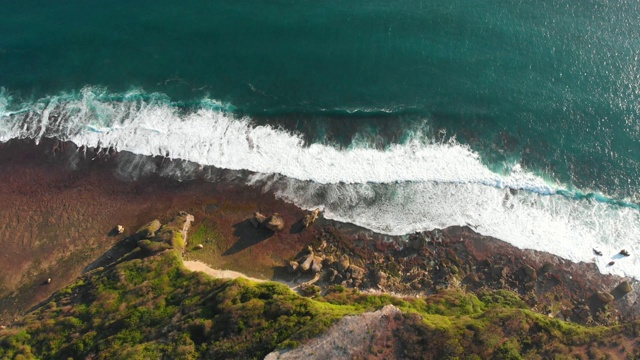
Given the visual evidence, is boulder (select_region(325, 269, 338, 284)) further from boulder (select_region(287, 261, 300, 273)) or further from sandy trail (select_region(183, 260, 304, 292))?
boulder (select_region(287, 261, 300, 273))

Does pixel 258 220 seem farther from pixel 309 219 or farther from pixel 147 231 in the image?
pixel 147 231

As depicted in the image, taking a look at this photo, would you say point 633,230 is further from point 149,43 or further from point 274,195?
point 149,43

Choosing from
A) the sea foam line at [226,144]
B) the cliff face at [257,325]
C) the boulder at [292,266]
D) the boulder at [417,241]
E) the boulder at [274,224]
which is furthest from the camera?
the sea foam line at [226,144]

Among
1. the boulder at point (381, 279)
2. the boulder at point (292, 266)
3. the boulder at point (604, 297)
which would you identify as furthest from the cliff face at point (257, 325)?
the boulder at point (604, 297)

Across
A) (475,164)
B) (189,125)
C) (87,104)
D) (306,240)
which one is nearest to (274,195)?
(306,240)

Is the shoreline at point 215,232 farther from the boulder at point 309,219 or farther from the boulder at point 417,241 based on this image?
the boulder at point 309,219

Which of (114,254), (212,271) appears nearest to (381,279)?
(212,271)
